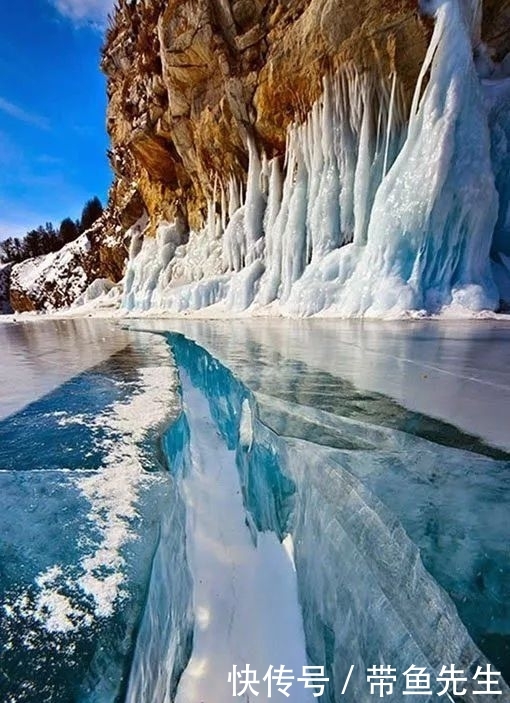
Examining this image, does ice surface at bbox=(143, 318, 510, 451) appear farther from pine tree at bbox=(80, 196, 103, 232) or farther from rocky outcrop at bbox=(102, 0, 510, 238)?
pine tree at bbox=(80, 196, 103, 232)

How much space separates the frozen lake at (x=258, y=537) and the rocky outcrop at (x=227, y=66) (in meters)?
11.7

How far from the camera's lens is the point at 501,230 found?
11.3 metres

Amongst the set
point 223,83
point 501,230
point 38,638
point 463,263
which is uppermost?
point 223,83

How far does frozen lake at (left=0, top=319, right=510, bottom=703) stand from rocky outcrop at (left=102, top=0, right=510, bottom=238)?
460 inches

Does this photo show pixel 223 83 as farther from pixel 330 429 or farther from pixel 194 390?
pixel 330 429

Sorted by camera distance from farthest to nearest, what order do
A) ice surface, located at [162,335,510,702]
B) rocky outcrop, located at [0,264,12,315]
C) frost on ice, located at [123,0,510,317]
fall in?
rocky outcrop, located at [0,264,12,315] → frost on ice, located at [123,0,510,317] → ice surface, located at [162,335,510,702]

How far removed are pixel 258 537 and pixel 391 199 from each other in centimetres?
986

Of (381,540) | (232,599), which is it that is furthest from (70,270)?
(381,540)

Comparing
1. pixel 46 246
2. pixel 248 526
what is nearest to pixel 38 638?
pixel 248 526

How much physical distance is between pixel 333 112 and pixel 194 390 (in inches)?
457

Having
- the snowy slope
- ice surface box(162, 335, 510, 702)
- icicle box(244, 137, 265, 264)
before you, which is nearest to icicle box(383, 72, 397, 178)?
icicle box(244, 137, 265, 264)

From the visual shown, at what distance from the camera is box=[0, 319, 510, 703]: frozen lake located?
0.79 meters

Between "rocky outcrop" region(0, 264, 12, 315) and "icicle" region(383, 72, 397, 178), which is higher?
"icicle" region(383, 72, 397, 178)

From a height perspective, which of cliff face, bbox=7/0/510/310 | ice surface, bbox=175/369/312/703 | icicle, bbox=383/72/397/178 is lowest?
ice surface, bbox=175/369/312/703
